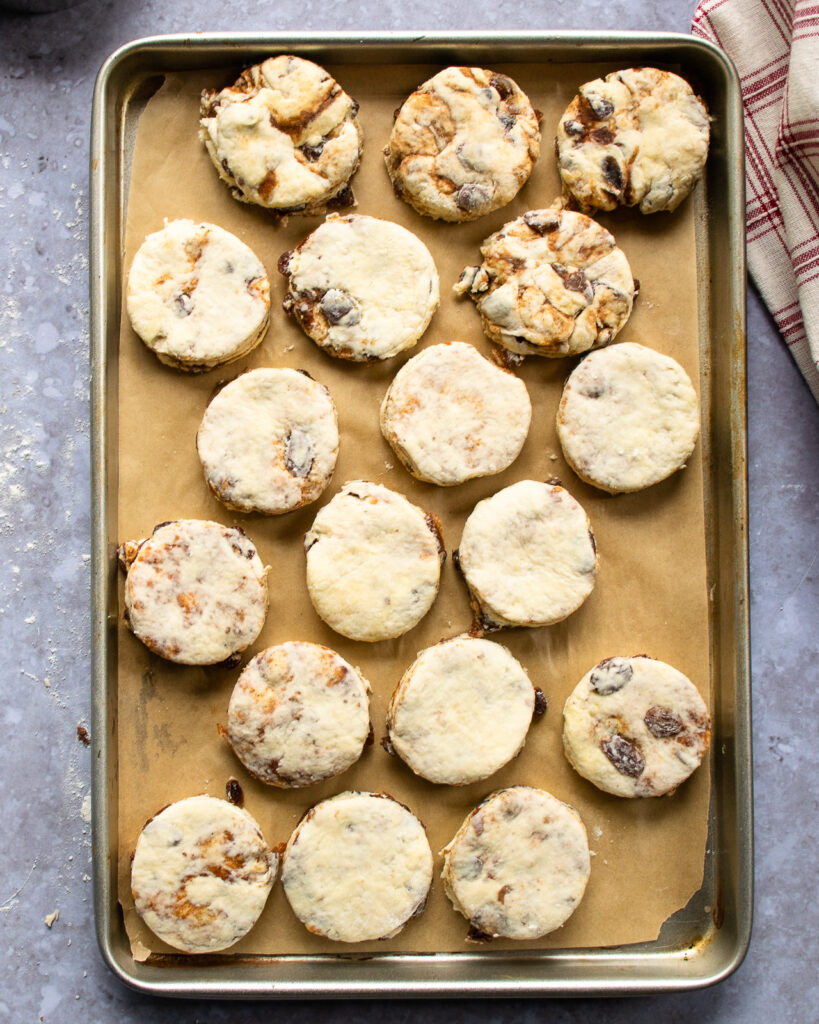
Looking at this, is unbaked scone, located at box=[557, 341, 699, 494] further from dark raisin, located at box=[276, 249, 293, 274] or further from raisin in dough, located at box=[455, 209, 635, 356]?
dark raisin, located at box=[276, 249, 293, 274]

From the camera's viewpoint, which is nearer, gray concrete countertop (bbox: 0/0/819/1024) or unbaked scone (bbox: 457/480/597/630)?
unbaked scone (bbox: 457/480/597/630)

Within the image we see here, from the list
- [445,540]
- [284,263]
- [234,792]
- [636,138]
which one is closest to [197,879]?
[234,792]

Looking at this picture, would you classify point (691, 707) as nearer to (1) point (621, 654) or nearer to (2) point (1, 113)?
(1) point (621, 654)

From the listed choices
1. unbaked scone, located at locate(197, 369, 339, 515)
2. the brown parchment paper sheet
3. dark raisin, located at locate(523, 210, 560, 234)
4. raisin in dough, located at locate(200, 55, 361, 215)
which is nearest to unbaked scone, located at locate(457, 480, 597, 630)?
the brown parchment paper sheet

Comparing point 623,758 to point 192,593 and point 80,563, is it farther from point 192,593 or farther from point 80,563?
point 80,563

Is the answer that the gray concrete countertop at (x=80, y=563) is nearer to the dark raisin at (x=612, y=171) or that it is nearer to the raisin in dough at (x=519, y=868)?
the raisin in dough at (x=519, y=868)
